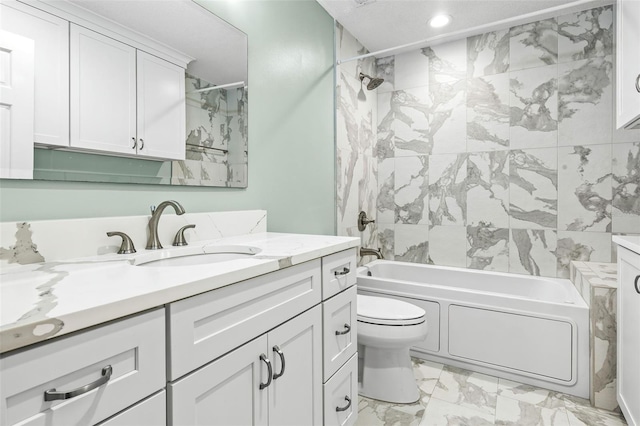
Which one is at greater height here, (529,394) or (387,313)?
(387,313)

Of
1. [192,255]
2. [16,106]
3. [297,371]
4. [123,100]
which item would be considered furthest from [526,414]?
[16,106]

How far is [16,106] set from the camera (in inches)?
34.6

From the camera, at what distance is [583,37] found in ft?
7.92

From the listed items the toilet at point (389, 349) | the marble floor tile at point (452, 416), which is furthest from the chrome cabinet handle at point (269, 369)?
the marble floor tile at point (452, 416)

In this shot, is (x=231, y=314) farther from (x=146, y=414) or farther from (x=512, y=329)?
(x=512, y=329)

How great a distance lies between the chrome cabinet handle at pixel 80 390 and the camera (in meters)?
0.49

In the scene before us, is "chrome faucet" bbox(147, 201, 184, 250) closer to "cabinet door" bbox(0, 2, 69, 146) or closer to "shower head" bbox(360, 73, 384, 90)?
"cabinet door" bbox(0, 2, 69, 146)

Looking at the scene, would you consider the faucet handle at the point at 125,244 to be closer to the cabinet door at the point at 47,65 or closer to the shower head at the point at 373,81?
the cabinet door at the point at 47,65

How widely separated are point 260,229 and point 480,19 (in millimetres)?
2338

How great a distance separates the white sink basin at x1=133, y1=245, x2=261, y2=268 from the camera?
1085 mm

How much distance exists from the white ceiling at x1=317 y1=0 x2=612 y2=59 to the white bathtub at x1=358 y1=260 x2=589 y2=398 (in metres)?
1.73

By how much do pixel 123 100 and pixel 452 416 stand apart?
2.00 metres

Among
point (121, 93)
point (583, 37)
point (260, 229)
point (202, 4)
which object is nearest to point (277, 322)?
point (260, 229)

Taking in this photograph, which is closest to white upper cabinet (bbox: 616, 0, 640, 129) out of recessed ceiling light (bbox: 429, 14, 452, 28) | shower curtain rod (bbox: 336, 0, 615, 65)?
shower curtain rod (bbox: 336, 0, 615, 65)
